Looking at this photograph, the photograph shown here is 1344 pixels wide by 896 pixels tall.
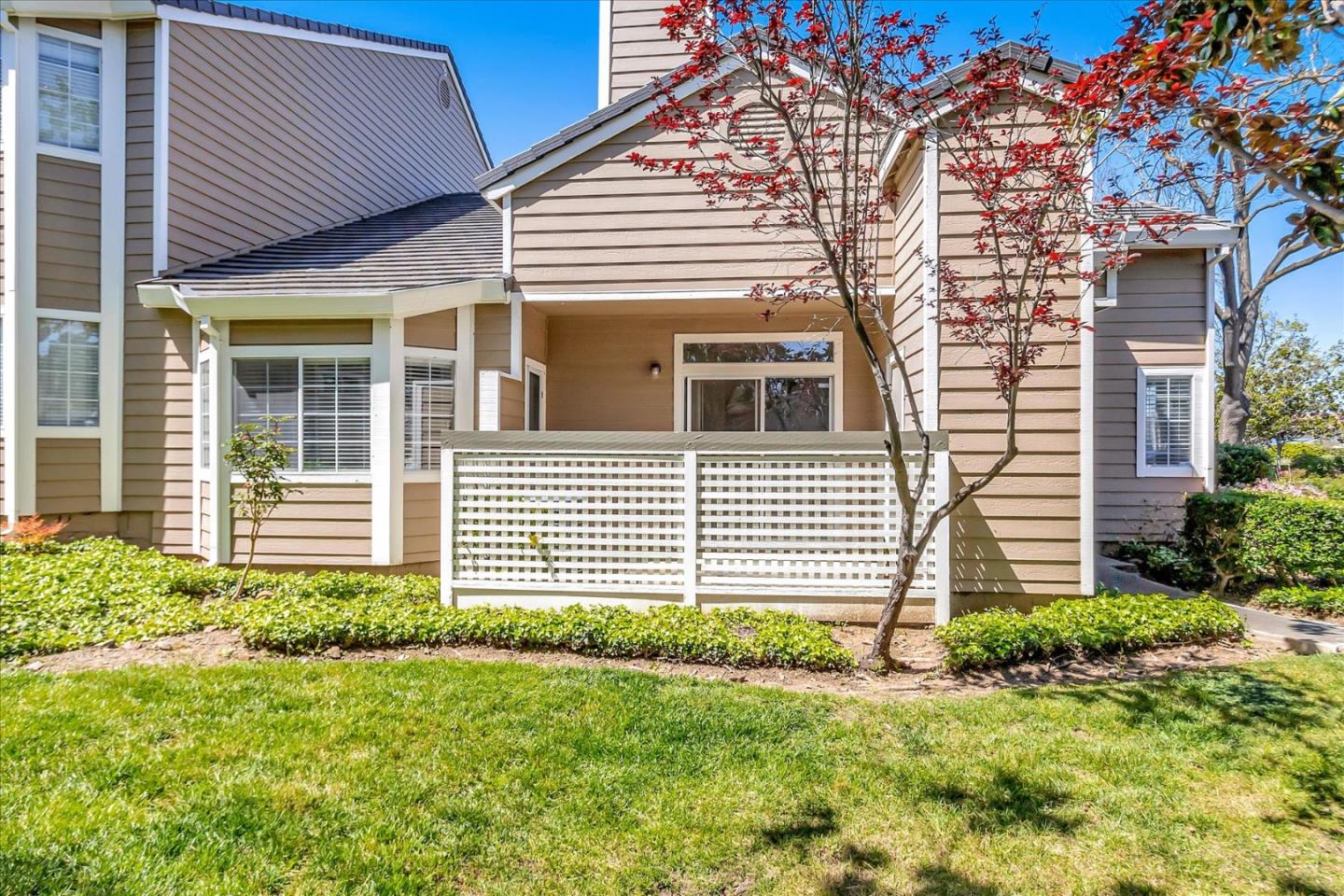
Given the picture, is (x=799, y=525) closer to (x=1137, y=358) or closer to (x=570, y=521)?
(x=570, y=521)

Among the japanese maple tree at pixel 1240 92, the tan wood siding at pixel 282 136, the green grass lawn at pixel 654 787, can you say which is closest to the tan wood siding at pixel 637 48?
the tan wood siding at pixel 282 136

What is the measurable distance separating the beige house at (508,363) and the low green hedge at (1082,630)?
48 cm

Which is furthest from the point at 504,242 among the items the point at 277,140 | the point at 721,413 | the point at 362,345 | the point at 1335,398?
the point at 1335,398

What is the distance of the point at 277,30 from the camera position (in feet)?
29.0

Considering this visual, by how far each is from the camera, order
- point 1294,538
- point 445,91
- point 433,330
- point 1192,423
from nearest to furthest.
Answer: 1. point 1294,538
2. point 433,330
3. point 1192,423
4. point 445,91

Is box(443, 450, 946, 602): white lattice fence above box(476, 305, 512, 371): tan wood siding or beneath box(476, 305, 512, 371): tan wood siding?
beneath

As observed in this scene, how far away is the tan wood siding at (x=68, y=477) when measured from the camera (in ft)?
23.2

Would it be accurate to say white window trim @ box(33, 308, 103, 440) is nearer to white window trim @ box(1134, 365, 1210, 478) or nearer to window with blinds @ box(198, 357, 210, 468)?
window with blinds @ box(198, 357, 210, 468)

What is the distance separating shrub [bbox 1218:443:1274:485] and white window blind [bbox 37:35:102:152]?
17218 millimetres

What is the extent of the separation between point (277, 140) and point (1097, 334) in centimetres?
1155

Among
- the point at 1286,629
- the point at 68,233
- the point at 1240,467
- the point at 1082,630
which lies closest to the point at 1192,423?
the point at 1286,629

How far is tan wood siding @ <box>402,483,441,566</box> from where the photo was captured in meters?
6.70

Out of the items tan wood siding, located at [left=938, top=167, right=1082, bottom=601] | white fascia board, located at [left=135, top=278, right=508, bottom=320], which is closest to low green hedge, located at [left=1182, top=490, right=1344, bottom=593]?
tan wood siding, located at [left=938, top=167, right=1082, bottom=601]

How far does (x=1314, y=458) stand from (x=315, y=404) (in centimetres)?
2330
